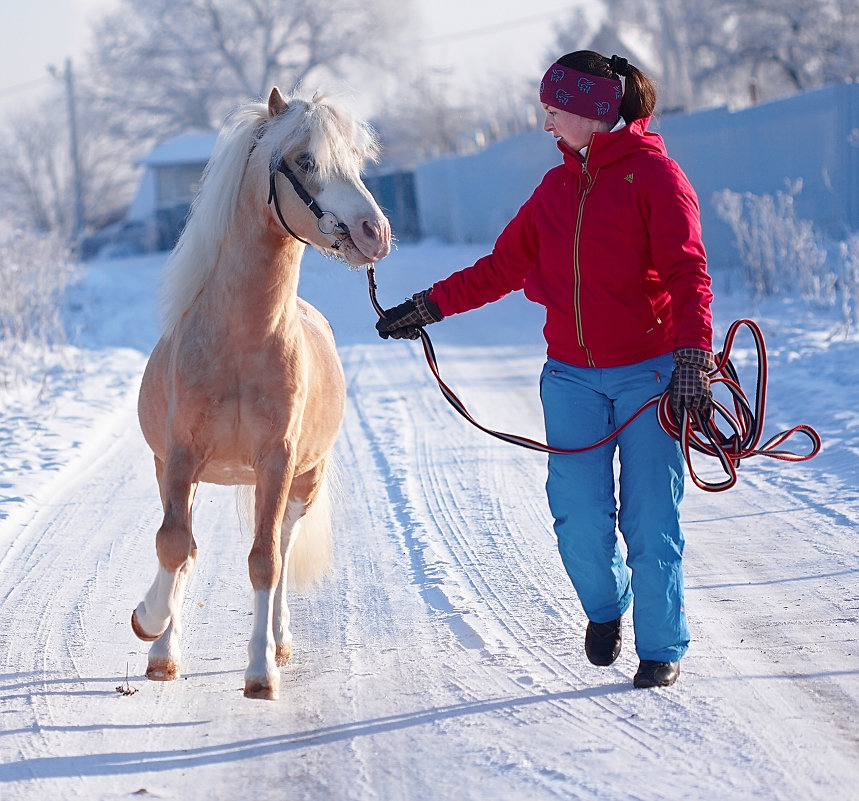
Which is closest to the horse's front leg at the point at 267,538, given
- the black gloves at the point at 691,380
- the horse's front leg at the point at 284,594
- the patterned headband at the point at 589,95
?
the horse's front leg at the point at 284,594

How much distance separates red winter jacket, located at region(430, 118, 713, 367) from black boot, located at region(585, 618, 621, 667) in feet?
2.96

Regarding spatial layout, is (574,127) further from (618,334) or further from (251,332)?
(251,332)

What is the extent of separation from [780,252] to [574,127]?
34.7 feet

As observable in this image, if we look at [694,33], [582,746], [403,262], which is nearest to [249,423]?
[582,746]

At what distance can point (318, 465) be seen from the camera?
4.55 m

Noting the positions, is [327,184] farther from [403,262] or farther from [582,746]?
[403,262]

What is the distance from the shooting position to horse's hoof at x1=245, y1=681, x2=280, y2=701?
3.58m

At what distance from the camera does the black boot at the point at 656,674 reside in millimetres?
3500

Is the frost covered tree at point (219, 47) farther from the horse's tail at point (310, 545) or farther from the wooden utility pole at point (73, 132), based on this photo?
the horse's tail at point (310, 545)

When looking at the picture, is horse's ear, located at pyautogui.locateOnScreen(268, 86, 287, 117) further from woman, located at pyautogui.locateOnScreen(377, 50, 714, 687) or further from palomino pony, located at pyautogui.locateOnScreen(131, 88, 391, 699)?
woman, located at pyautogui.locateOnScreen(377, 50, 714, 687)

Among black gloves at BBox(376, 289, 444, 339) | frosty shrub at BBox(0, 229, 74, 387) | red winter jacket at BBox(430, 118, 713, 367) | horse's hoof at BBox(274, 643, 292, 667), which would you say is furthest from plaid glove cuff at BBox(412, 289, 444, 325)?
frosty shrub at BBox(0, 229, 74, 387)

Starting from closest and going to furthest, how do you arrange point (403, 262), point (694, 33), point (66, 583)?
point (66, 583), point (403, 262), point (694, 33)

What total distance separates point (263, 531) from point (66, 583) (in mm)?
1595

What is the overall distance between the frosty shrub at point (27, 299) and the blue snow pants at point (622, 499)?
7.54 metres
